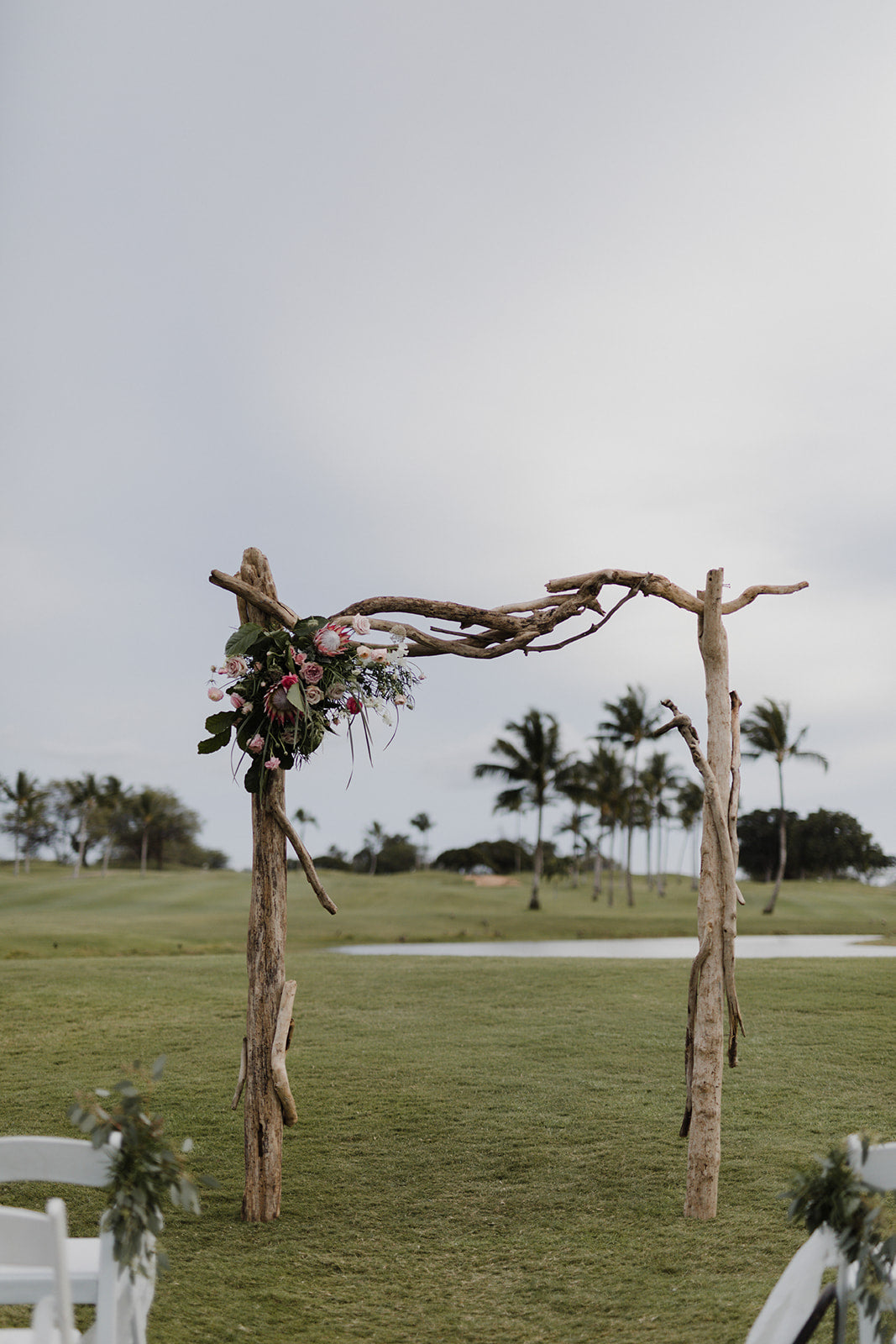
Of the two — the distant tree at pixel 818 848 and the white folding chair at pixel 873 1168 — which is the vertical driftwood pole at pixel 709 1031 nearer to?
the white folding chair at pixel 873 1168

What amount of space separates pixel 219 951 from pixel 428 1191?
14.5 metres

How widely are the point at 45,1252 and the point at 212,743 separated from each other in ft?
10.3

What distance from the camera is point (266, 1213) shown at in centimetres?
520

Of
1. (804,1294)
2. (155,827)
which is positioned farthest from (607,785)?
(804,1294)

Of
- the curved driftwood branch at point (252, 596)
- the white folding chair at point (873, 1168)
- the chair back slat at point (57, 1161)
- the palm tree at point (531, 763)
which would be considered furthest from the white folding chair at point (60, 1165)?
the palm tree at point (531, 763)

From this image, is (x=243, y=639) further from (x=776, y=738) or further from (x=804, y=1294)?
(x=776, y=738)

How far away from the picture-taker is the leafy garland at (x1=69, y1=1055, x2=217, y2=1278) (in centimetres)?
254

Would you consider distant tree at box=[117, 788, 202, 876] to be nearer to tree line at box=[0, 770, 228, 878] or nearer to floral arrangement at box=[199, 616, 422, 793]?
tree line at box=[0, 770, 228, 878]

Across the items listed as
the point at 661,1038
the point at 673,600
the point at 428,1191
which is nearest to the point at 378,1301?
the point at 428,1191

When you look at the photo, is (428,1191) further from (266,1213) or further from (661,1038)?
(661,1038)

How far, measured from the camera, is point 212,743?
5.25m

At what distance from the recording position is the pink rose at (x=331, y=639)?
5.22 metres

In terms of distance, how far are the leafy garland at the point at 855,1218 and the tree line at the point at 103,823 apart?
50.6 metres

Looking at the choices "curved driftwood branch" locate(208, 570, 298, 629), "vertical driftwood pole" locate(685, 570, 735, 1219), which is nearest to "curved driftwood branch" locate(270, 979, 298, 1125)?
"curved driftwood branch" locate(208, 570, 298, 629)
